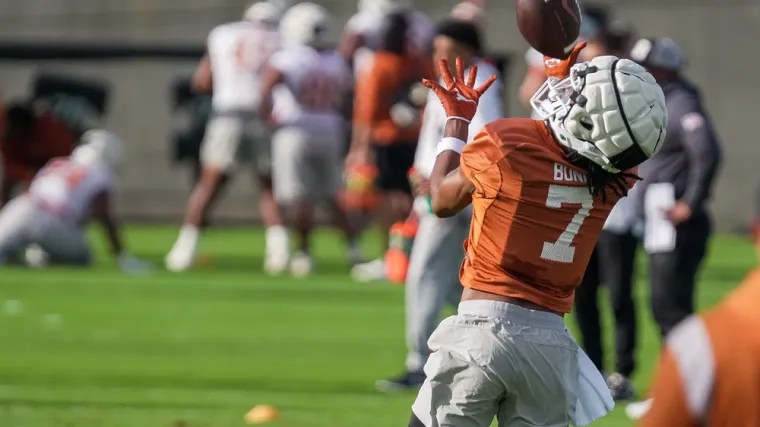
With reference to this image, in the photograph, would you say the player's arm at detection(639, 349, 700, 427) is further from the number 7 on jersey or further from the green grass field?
the green grass field

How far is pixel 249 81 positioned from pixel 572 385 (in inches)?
433

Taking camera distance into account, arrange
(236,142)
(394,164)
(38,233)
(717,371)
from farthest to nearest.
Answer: (236,142)
(38,233)
(394,164)
(717,371)

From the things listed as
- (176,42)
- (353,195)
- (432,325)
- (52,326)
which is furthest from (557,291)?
(176,42)

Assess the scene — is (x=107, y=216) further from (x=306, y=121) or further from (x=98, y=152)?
A: (x=306, y=121)

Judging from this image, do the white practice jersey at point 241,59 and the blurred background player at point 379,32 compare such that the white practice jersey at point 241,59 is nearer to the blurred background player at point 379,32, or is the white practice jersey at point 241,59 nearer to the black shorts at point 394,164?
the blurred background player at point 379,32

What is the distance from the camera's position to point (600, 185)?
4.62 m

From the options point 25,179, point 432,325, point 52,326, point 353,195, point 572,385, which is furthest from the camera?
point 25,179

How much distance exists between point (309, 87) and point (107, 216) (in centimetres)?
221

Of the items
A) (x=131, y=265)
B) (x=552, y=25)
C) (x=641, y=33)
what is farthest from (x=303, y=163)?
(x=552, y=25)

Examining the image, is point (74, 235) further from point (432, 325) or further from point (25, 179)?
point (432, 325)

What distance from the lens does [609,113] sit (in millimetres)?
4387

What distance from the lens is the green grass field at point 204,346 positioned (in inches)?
309

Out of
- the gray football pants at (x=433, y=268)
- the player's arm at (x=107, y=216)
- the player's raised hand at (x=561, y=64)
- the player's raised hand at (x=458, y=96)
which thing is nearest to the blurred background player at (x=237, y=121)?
the player's arm at (x=107, y=216)

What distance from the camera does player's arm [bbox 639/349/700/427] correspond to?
8.52 feet
